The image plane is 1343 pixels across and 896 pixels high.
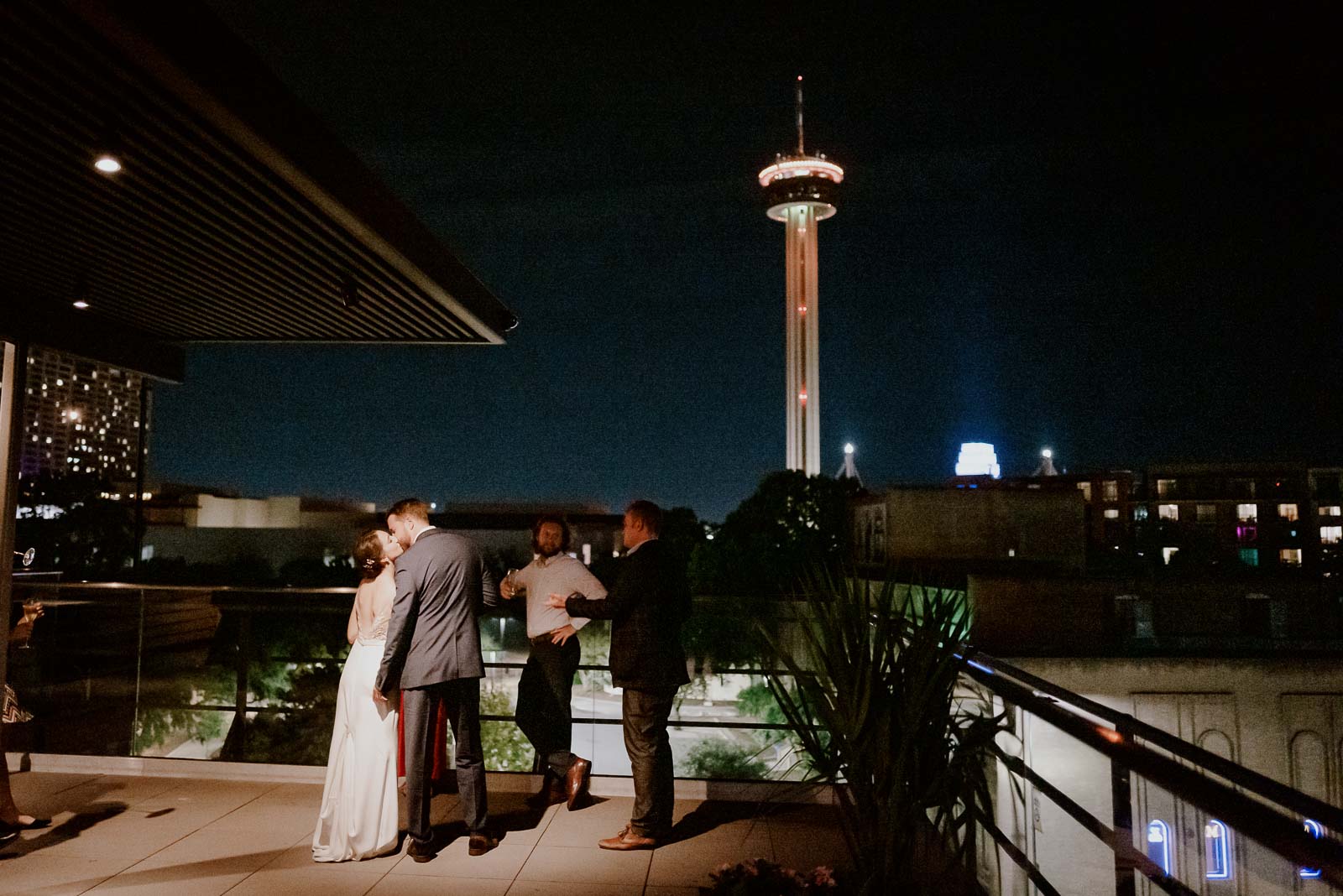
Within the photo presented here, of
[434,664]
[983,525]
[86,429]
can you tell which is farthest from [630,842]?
[86,429]

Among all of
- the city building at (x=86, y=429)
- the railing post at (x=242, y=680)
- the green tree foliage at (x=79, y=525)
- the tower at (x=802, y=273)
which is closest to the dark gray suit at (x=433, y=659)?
the railing post at (x=242, y=680)

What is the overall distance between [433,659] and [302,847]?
3.43ft

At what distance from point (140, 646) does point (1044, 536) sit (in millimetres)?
46639

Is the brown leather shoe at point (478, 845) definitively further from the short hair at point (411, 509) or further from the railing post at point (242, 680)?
the railing post at point (242, 680)

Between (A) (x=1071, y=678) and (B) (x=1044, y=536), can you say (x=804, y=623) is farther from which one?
(B) (x=1044, y=536)

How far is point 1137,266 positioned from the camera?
126 m

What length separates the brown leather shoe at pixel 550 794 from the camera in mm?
4836

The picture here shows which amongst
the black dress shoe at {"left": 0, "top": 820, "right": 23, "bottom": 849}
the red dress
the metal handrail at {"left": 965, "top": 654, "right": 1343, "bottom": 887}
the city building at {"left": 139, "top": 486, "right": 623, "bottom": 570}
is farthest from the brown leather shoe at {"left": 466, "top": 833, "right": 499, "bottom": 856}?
the city building at {"left": 139, "top": 486, "right": 623, "bottom": 570}

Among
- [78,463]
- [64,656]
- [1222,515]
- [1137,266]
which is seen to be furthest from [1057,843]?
[1137,266]

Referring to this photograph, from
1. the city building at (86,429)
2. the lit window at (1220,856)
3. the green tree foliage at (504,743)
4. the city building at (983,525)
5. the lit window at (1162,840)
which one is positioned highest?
the city building at (86,429)

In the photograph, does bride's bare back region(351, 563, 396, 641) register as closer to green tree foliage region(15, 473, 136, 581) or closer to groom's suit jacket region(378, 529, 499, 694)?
groom's suit jacket region(378, 529, 499, 694)

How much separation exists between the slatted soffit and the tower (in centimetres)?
6526

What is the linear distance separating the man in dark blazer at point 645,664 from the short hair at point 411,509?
0.72 metres

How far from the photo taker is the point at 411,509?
4.37 meters
